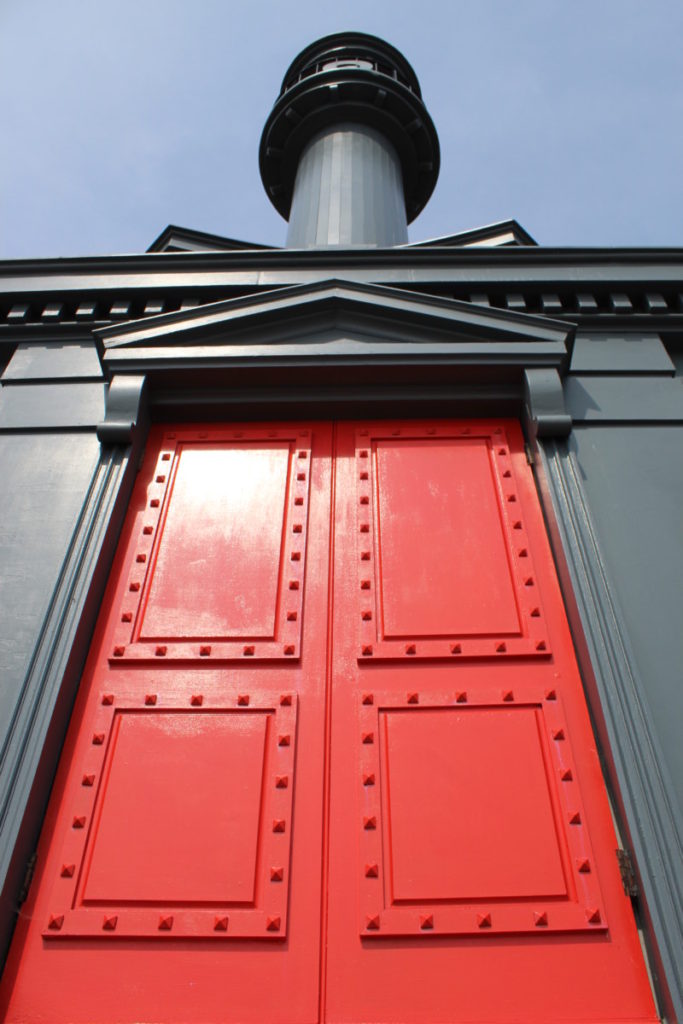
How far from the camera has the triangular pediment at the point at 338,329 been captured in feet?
17.2

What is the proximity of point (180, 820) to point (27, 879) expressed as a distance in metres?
0.62

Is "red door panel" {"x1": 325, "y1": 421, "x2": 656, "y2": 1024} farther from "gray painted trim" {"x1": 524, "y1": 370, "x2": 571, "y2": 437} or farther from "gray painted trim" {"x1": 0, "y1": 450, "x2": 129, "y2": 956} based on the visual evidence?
"gray painted trim" {"x1": 0, "y1": 450, "x2": 129, "y2": 956}

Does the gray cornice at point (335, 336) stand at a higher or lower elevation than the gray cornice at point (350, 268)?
lower

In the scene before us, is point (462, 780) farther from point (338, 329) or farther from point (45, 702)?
point (338, 329)

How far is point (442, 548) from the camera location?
4.54 m

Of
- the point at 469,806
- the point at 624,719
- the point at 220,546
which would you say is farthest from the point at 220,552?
the point at 624,719

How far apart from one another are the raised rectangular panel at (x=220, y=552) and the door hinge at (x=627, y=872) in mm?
1675

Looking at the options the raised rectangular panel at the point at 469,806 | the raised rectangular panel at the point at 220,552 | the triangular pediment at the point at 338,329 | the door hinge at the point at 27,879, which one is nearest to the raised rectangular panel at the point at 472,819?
the raised rectangular panel at the point at 469,806

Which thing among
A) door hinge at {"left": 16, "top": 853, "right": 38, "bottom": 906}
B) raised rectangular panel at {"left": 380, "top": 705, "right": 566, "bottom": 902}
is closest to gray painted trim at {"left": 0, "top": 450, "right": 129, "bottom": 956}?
door hinge at {"left": 16, "top": 853, "right": 38, "bottom": 906}

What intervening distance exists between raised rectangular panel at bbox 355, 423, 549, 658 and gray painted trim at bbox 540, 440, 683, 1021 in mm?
266

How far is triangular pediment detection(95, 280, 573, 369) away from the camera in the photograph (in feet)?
17.2

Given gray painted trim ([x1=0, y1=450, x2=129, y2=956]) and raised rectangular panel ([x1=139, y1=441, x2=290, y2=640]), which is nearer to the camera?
gray painted trim ([x1=0, y1=450, x2=129, y2=956])

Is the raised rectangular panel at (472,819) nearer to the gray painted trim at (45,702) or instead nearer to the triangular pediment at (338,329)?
the gray painted trim at (45,702)

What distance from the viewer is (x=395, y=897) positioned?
10.6 feet
